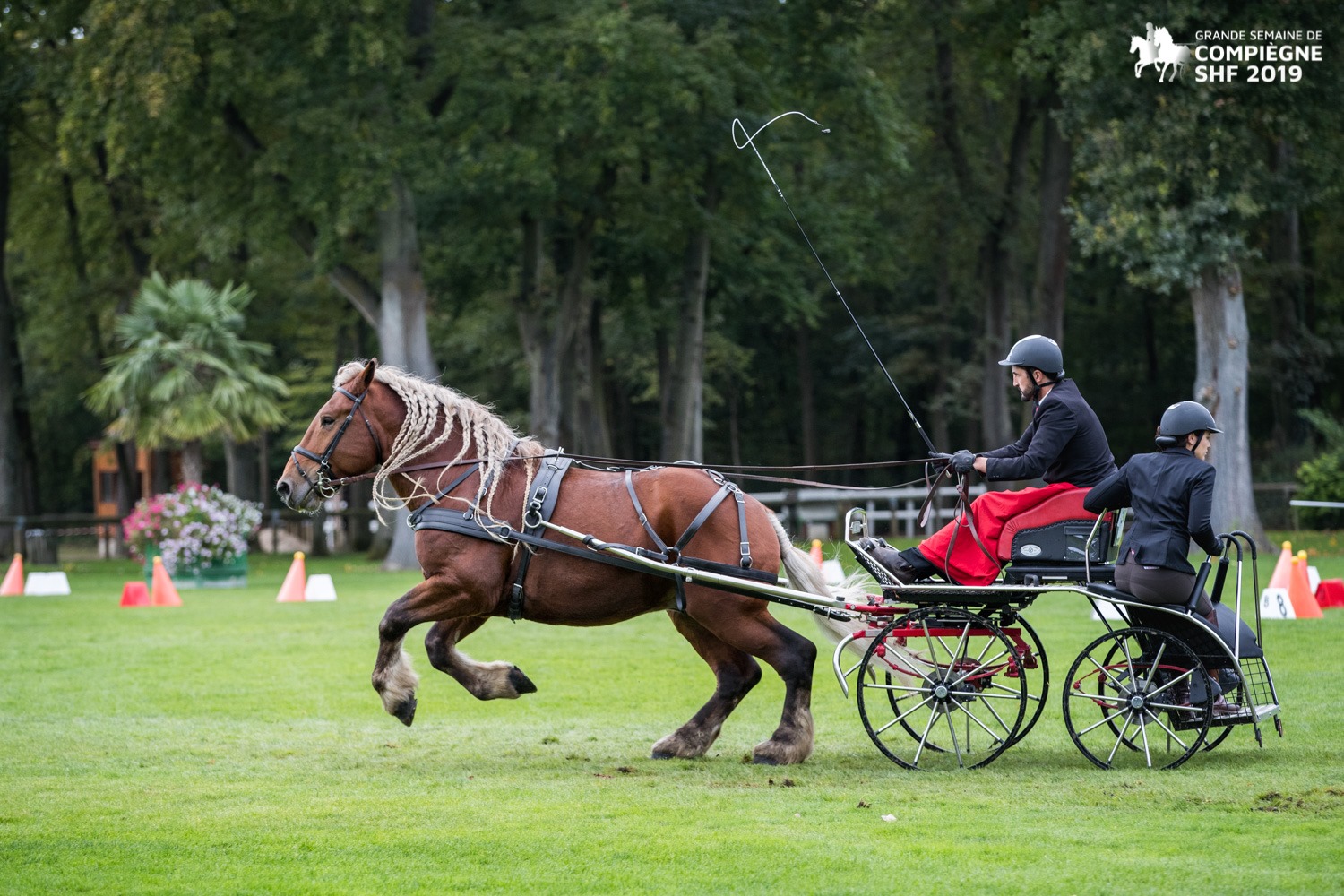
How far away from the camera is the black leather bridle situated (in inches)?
347

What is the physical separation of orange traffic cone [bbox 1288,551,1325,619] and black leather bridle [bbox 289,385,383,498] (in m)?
9.84

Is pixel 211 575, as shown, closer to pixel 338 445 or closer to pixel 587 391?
pixel 587 391

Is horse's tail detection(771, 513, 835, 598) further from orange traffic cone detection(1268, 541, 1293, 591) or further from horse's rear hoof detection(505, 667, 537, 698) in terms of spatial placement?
orange traffic cone detection(1268, 541, 1293, 591)

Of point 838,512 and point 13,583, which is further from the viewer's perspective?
point 838,512

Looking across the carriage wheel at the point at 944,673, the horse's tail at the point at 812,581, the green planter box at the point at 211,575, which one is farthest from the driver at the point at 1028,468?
the green planter box at the point at 211,575

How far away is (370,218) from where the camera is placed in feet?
91.0

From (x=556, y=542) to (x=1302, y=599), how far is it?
9.44m

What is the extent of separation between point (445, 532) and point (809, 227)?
24.1 m

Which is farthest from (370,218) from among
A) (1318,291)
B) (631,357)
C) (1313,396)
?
(1318,291)

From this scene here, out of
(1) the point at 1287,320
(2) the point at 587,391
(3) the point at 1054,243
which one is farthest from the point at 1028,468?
(1) the point at 1287,320

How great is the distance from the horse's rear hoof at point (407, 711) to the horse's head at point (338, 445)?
1.35m

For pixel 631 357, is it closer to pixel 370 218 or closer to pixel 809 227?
→ pixel 809 227

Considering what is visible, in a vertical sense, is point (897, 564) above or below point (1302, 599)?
above

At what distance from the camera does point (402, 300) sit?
26984mm
